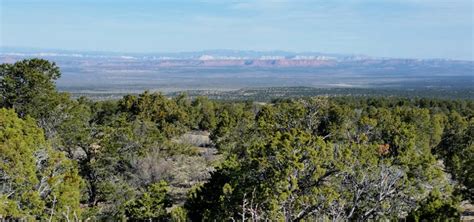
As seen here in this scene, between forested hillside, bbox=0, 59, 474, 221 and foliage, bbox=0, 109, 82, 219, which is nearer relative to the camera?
foliage, bbox=0, 109, 82, 219

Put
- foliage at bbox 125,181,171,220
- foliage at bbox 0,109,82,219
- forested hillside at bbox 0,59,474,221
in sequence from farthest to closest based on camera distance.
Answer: foliage at bbox 125,181,171,220 → forested hillside at bbox 0,59,474,221 → foliage at bbox 0,109,82,219

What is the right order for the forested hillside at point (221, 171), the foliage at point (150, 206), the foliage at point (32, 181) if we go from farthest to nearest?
the foliage at point (150, 206)
the forested hillside at point (221, 171)
the foliage at point (32, 181)

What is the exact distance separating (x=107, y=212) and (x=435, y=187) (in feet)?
49.5

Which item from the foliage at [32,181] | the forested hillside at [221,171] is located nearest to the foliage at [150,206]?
the forested hillside at [221,171]

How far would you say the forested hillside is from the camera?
17469mm

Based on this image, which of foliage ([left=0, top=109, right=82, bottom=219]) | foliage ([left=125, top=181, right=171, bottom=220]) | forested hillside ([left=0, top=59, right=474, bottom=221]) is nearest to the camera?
foliage ([left=0, top=109, right=82, bottom=219])

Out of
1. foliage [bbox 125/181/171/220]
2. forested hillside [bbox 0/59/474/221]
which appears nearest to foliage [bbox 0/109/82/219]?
forested hillside [bbox 0/59/474/221]

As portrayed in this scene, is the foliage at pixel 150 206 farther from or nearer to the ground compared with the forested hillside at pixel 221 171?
nearer to the ground

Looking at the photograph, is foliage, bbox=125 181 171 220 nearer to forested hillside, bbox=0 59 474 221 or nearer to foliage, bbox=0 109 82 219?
forested hillside, bbox=0 59 474 221

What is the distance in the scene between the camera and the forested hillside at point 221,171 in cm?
1747

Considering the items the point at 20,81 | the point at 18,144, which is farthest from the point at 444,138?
the point at 18,144

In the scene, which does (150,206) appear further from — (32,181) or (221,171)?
(32,181)

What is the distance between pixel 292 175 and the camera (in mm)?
17797

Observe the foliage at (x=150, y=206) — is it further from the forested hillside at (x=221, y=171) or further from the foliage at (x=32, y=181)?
the foliage at (x=32, y=181)
